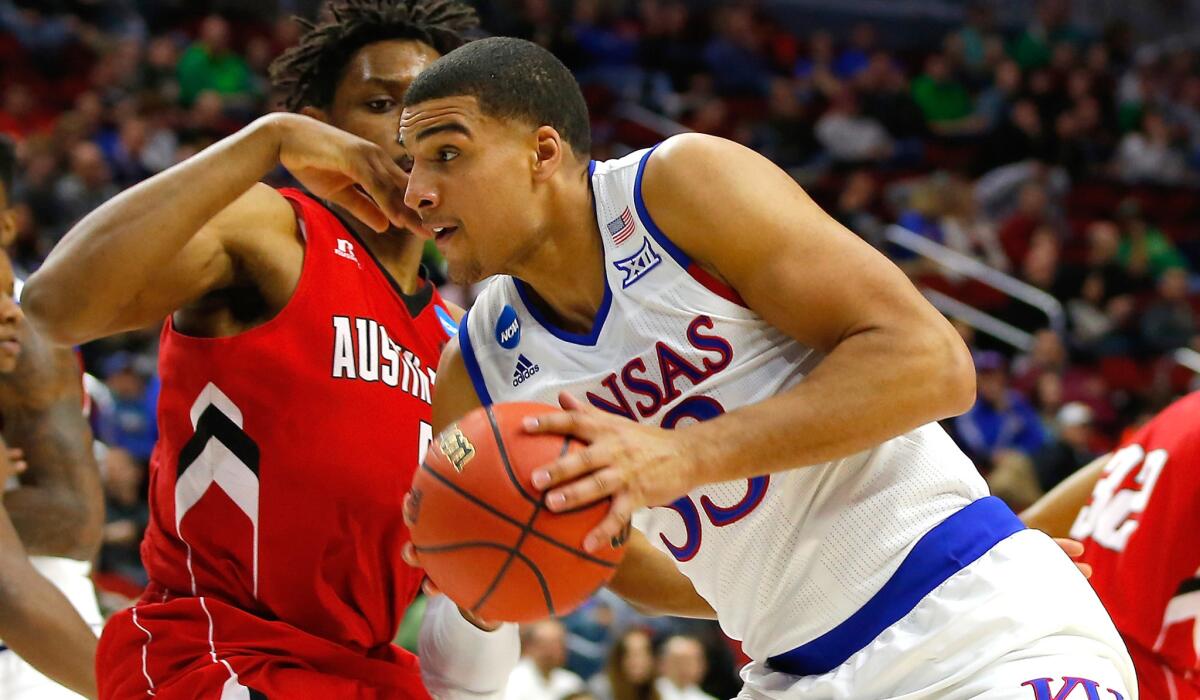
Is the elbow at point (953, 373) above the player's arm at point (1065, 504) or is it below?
above

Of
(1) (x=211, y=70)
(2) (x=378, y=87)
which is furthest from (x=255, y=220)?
(1) (x=211, y=70)

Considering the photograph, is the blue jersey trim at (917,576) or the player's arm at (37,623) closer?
Answer: the blue jersey trim at (917,576)

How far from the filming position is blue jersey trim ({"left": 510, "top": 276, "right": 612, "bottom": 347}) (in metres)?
3.07

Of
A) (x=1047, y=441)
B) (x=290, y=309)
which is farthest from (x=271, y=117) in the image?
(x=1047, y=441)

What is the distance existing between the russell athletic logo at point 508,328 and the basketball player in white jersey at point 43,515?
1.34 m

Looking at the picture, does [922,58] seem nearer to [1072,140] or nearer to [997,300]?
[1072,140]

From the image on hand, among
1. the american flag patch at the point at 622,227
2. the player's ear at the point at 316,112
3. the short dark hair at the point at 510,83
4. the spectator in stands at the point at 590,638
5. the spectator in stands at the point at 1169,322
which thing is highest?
the short dark hair at the point at 510,83

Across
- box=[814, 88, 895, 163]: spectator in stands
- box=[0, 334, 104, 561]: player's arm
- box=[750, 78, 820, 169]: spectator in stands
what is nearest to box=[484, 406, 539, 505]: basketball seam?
box=[0, 334, 104, 561]: player's arm

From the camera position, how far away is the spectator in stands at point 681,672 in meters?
8.67

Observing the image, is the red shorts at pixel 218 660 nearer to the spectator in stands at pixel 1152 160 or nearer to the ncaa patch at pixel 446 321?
the ncaa patch at pixel 446 321

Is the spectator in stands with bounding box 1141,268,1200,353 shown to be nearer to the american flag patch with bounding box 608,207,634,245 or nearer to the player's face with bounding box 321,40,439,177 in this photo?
the player's face with bounding box 321,40,439,177

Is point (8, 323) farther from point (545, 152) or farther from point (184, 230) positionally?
point (545, 152)

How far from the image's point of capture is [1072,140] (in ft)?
57.1

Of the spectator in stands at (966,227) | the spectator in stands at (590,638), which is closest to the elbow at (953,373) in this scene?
the spectator in stands at (590,638)
